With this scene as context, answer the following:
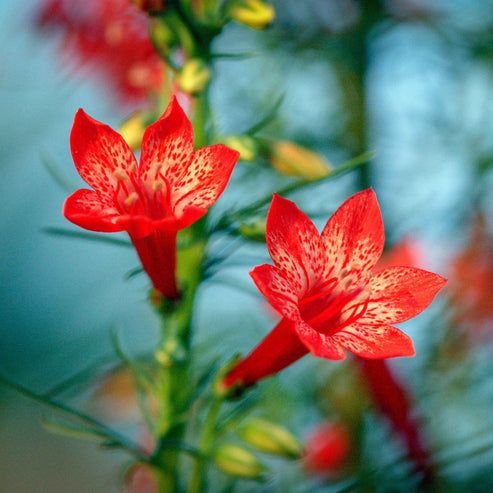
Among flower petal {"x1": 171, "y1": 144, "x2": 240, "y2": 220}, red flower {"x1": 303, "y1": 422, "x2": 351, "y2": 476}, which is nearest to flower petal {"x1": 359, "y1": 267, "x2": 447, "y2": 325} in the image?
flower petal {"x1": 171, "y1": 144, "x2": 240, "y2": 220}

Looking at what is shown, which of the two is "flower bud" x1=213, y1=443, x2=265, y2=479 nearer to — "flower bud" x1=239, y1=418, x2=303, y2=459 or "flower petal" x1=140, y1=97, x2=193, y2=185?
"flower bud" x1=239, y1=418, x2=303, y2=459

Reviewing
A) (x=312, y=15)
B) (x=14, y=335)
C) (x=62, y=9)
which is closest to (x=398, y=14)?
(x=312, y=15)

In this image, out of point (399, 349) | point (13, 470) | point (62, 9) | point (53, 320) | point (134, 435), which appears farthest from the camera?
point (13, 470)

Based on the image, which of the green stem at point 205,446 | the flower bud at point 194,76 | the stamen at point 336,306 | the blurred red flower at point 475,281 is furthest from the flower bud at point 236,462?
the blurred red flower at point 475,281

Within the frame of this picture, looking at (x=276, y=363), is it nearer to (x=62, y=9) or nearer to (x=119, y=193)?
(x=119, y=193)

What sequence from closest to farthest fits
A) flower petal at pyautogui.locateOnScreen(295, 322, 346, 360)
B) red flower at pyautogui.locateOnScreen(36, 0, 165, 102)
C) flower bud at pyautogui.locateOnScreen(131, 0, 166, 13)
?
flower petal at pyautogui.locateOnScreen(295, 322, 346, 360) → flower bud at pyautogui.locateOnScreen(131, 0, 166, 13) → red flower at pyautogui.locateOnScreen(36, 0, 165, 102)

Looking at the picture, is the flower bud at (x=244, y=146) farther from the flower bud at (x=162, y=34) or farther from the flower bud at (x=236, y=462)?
the flower bud at (x=236, y=462)

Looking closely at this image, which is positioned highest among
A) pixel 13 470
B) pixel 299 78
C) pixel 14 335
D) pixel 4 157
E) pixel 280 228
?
pixel 280 228
